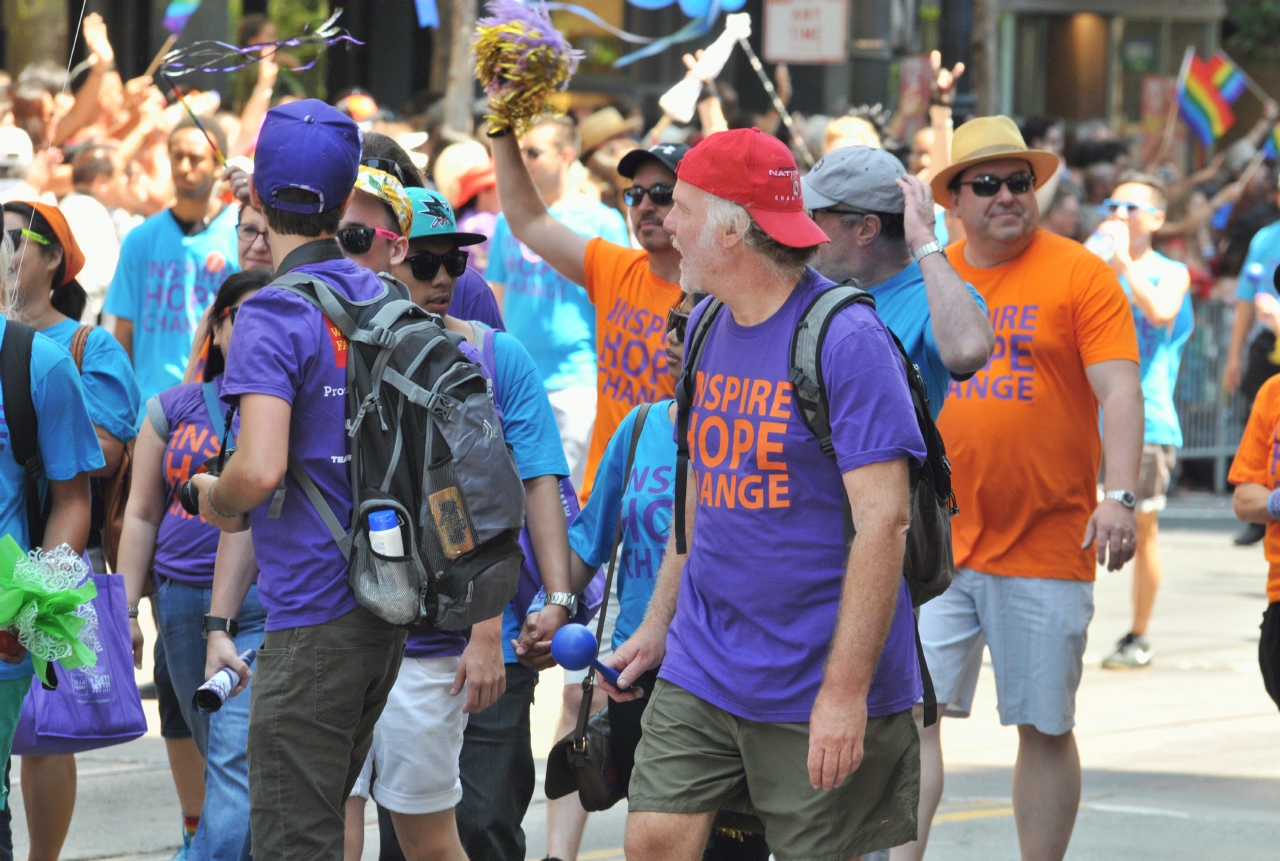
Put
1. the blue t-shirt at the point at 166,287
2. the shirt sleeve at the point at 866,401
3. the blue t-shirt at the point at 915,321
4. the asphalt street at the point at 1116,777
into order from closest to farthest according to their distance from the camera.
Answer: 1. the shirt sleeve at the point at 866,401
2. the blue t-shirt at the point at 915,321
3. the asphalt street at the point at 1116,777
4. the blue t-shirt at the point at 166,287

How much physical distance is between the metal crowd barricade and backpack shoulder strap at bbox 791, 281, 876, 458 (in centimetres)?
1255

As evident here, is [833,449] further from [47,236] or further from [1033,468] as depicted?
[47,236]

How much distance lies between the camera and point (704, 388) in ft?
12.8

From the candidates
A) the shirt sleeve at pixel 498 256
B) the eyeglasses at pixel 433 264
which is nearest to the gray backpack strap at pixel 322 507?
the eyeglasses at pixel 433 264

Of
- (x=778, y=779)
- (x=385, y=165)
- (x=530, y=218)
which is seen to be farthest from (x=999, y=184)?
(x=778, y=779)

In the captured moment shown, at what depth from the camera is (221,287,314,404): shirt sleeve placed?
145 inches

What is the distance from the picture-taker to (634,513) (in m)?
4.69

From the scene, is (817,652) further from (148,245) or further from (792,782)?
(148,245)

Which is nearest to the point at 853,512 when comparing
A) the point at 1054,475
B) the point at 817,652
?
the point at 817,652

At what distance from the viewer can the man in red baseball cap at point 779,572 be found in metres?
3.62

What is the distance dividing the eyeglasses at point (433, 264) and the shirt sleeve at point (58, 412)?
871mm

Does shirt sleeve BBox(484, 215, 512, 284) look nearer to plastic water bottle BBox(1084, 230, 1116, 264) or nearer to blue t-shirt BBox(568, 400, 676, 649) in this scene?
plastic water bottle BBox(1084, 230, 1116, 264)

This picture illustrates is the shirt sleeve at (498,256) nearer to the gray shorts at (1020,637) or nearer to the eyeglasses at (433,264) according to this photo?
the gray shorts at (1020,637)

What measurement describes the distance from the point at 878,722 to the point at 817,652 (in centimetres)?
20
